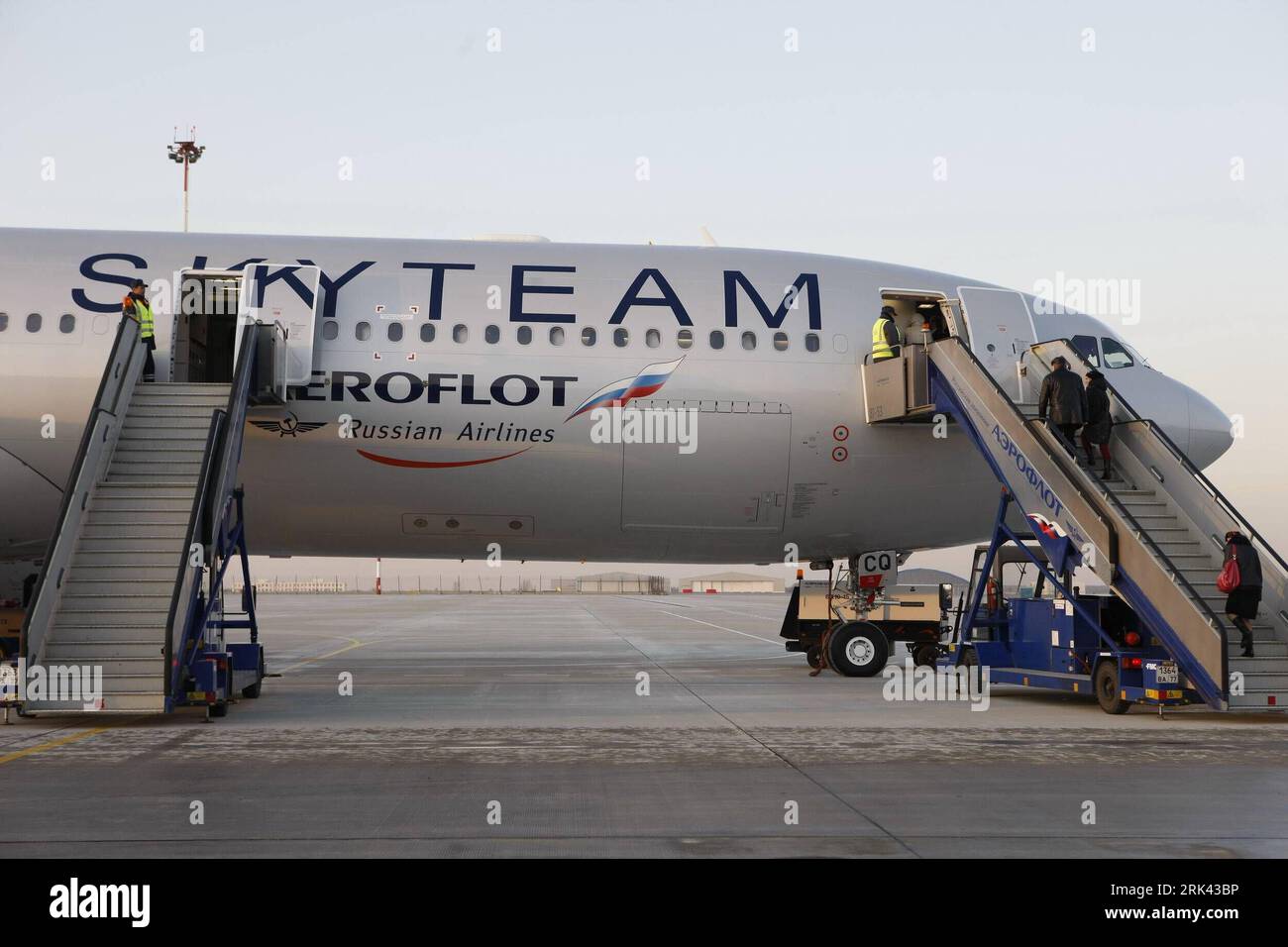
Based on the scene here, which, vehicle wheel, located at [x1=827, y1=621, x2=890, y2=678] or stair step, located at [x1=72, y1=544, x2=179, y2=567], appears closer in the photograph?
stair step, located at [x1=72, y1=544, x2=179, y2=567]

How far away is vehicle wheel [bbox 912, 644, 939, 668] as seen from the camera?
2119cm

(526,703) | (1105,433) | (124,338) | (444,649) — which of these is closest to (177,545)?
(124,338)

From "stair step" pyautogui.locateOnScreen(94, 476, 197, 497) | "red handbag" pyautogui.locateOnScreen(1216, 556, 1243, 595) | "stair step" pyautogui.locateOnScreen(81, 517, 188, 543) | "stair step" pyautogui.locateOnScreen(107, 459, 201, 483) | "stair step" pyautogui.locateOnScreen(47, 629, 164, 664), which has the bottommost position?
"stair step" pyautogui.locateOnScreen(47, 629, 164, 664)

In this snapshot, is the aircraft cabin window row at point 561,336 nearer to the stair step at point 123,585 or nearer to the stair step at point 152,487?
the stair step at point 152,487

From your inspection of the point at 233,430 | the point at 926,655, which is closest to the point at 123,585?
the point at 233,430

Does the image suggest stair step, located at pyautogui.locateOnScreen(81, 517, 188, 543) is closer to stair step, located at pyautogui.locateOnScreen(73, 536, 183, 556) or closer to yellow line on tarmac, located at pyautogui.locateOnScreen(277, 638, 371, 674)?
stair step, located at pyautogui.locateOnScreen(73, 536, 183, 556)

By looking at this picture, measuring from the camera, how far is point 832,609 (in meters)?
21.5

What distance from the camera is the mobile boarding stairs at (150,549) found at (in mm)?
12742

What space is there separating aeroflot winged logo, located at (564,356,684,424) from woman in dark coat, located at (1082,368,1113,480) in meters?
5.64

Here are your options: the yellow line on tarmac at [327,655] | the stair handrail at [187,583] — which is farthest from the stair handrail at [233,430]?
the yellow line on tarmac at [327,655]

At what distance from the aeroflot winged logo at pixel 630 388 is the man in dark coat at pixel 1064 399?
16.7 feet

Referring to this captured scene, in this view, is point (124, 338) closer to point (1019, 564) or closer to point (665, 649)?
point (1019, 564)

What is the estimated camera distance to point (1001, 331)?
18.8 meters
